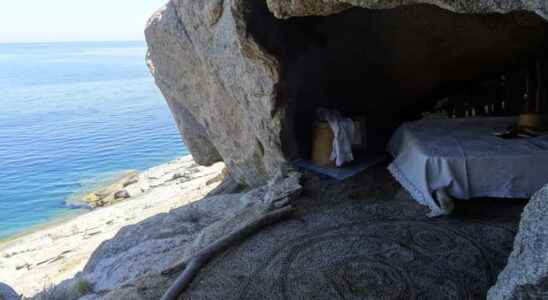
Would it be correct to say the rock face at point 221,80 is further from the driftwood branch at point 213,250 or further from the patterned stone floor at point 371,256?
the patterned stone floor at point 371,256

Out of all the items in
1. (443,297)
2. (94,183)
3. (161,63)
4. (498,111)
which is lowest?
(94,183)

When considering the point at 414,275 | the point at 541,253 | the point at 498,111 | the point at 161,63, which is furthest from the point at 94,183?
the point at 541,253

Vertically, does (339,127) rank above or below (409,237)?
above

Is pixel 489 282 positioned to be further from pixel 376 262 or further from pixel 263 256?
pixel 263 256

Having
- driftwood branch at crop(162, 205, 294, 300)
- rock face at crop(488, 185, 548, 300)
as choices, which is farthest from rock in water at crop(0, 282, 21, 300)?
rock face at crop(488, 185, 548, 300)

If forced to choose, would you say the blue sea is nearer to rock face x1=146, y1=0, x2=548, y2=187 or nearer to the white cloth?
rock face x1=146, y1=0, x2=548, y2=187

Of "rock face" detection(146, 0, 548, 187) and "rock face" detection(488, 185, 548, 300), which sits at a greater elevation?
"rock face" detection(146, 0, 548, 187)

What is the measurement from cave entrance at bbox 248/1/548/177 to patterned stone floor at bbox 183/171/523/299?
2.29 m

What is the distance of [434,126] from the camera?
23.1 feet

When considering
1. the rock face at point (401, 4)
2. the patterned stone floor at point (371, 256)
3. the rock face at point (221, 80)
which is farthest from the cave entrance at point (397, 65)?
the patterned stone floor at point (371, 256)

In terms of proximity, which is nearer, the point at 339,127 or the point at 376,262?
the point at 376,262

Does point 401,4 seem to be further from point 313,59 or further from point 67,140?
point 67,140

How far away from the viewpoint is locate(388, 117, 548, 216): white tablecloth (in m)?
5.44

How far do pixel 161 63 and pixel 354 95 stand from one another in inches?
170
